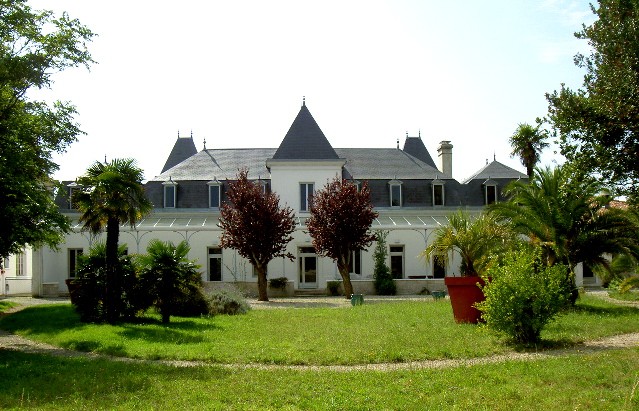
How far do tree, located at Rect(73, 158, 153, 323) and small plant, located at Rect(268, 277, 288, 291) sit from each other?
45.5 ft

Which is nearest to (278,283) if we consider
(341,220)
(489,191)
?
(341,220)

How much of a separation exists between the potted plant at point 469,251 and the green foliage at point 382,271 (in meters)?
14.1

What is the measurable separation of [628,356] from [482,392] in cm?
361

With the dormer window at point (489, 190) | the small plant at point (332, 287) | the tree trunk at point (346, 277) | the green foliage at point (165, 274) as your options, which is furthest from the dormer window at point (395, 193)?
the green foliage at point (165, 274)

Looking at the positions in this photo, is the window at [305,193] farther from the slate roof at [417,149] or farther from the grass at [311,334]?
the grass at [311,334]

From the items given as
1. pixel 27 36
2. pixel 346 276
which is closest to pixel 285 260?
pixel 346 276

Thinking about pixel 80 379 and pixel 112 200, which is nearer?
pixel 80 379

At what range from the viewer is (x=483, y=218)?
17719 millimetres

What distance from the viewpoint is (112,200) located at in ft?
59.2

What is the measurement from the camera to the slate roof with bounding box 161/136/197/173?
150 ft

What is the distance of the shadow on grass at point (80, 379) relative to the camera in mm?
8609

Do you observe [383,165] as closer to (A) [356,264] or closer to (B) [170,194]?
(A) [356,264]

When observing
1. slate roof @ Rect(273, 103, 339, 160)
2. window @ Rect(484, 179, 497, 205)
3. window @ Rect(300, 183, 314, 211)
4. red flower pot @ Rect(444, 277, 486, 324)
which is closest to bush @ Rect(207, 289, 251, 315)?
red flower pot @ Rect(444, 277, 486, 324)

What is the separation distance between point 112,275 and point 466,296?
32.4ft
